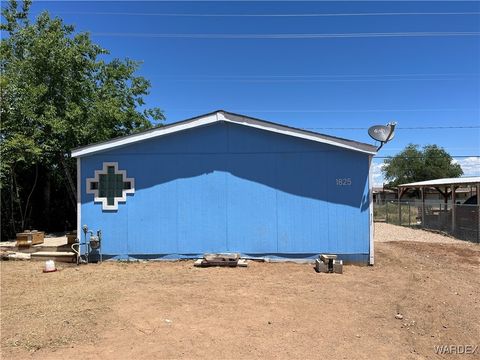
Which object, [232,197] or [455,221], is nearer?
[232,197]

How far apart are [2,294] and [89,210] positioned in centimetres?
306

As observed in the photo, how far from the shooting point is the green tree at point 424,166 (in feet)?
150

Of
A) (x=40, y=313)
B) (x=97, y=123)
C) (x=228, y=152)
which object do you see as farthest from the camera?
(x=97, y=123)

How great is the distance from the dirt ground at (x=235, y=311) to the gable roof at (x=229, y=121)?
262 cm

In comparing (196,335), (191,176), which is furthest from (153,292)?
(191,176)

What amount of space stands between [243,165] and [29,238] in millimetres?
6343

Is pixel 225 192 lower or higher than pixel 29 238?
higher

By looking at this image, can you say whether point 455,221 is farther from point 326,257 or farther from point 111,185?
point 111,185

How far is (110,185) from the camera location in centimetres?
945

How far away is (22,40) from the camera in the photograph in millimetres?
14898

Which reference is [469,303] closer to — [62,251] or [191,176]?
[191,176]

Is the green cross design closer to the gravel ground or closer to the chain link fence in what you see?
the gravel ground

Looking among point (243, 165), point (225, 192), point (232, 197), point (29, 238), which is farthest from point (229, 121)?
point (29, 238)

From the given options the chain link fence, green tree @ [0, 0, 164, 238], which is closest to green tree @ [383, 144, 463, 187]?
the chain link fence
